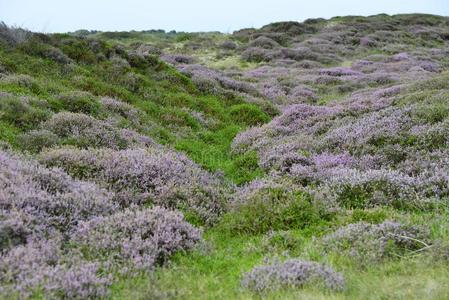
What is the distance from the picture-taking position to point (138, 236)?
6.97 meters

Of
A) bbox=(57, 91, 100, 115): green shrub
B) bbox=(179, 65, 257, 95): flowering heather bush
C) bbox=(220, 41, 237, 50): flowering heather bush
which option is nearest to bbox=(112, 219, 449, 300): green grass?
bbox=(57, 91, 100, 115): green shrub

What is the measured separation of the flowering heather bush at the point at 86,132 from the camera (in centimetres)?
1159

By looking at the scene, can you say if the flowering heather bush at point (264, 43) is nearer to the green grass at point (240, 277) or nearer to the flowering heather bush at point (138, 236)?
the flowering heather bush at point (138, 236)

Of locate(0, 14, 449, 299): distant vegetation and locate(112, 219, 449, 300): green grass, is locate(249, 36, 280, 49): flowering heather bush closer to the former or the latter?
locate(0, 14, 449, 299): distant vegetation

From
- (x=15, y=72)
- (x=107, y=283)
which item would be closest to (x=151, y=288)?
(x=107, y=283)

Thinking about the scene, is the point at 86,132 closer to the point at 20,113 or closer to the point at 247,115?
the point at 20,113

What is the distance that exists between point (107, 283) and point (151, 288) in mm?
590

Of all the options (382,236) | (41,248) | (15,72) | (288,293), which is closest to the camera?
(288,293)

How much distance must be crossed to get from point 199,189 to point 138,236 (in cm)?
281

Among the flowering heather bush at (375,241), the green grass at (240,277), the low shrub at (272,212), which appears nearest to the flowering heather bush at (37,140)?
the low shrub at (272,212)

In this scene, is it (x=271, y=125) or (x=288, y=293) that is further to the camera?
(x=271, y=125)

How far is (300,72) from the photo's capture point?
35.8 metres

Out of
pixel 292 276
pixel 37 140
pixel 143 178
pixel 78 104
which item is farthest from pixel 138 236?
pixel 78 104

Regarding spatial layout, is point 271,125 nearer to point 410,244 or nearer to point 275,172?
point 275,172
